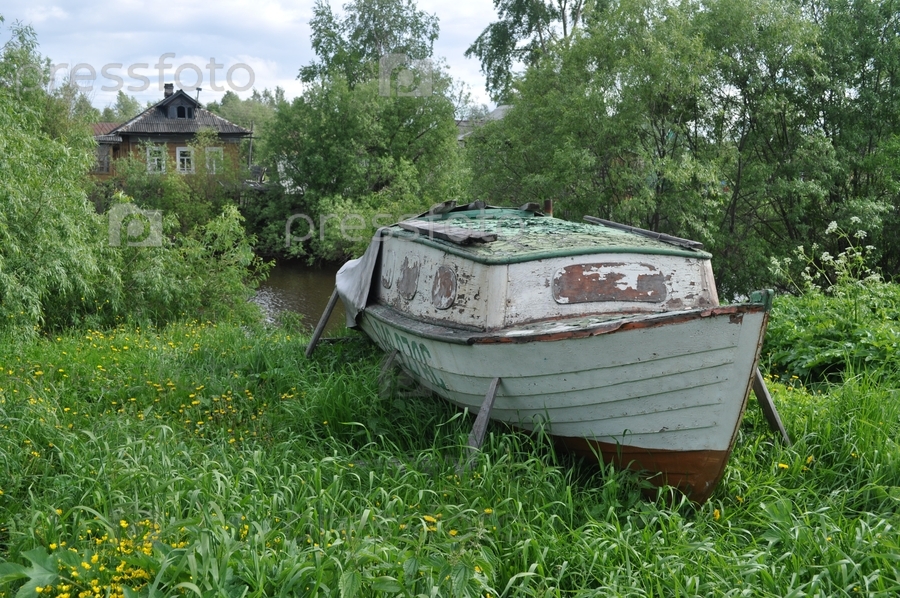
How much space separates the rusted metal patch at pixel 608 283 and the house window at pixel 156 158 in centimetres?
3004

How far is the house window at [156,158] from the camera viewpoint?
106 ft

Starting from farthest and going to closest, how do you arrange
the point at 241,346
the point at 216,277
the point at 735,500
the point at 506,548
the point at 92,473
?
the point at 216,277 → the point at 241,346 → the point at 735,500 → the point at 92,473 → the point at 506,548

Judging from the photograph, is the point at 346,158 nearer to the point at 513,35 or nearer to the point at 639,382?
the point at 513,35

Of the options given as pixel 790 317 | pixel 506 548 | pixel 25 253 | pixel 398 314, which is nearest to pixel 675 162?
pixel 790 317

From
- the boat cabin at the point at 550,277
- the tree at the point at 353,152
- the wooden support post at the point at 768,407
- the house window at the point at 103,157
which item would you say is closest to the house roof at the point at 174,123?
the house window at the point at 103,157

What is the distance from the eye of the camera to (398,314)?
686 centimetres

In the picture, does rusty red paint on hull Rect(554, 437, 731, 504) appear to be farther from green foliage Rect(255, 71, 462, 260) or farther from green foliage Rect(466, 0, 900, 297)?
green foliage Rect(255, 71, 462, 260)

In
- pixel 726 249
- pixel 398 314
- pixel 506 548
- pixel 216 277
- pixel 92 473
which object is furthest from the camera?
pixel 726 249

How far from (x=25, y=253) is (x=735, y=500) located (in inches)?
357

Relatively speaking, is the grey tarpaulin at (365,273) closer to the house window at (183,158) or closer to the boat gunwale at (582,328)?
the boat gunwale at (582,328)

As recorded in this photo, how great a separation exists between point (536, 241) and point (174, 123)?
37.4 m

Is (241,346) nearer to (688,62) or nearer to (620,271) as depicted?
(620,271)

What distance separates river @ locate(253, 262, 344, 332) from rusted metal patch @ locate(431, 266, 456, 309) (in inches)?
517

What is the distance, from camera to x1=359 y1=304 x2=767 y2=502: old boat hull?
166 inches
